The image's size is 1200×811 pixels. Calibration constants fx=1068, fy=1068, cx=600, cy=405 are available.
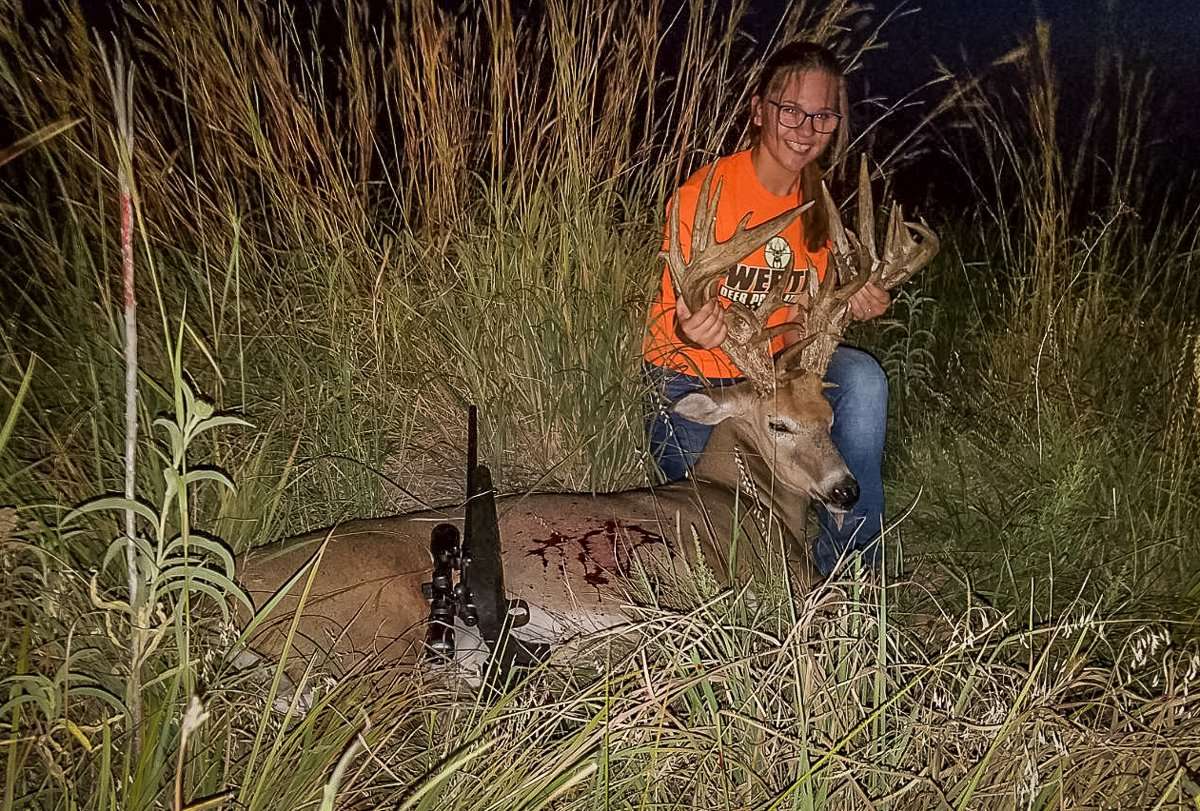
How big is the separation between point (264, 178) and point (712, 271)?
4.75 ft

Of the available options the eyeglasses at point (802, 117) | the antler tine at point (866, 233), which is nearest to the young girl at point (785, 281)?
the eyeglasses at point (802, 117)

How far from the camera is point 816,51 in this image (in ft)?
11.4

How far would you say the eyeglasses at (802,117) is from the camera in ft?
→ 11.4

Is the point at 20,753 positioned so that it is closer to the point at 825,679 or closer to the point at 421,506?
the point at 825,679

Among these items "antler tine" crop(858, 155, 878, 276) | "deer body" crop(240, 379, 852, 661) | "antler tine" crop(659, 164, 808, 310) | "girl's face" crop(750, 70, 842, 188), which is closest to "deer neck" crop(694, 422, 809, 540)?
"deer body" crop(240, 379, 852, 661)

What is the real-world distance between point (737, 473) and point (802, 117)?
119 centimetres

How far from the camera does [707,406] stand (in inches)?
136

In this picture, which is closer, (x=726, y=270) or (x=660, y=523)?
(x=660, y=523)

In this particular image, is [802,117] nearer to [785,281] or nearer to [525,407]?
[785,281]

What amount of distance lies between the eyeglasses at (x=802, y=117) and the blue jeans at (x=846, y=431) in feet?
2.45

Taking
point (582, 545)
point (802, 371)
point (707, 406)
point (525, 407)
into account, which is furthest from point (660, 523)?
point (802, 371)

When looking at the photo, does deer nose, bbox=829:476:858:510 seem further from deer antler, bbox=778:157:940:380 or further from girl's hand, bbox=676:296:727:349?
girl's hand, bbox=676:296:727:349

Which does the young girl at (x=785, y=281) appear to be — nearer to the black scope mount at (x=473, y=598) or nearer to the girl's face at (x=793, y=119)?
the girl's face at (x=793, y=119)

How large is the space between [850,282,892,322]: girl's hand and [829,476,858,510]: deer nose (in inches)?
22.1
